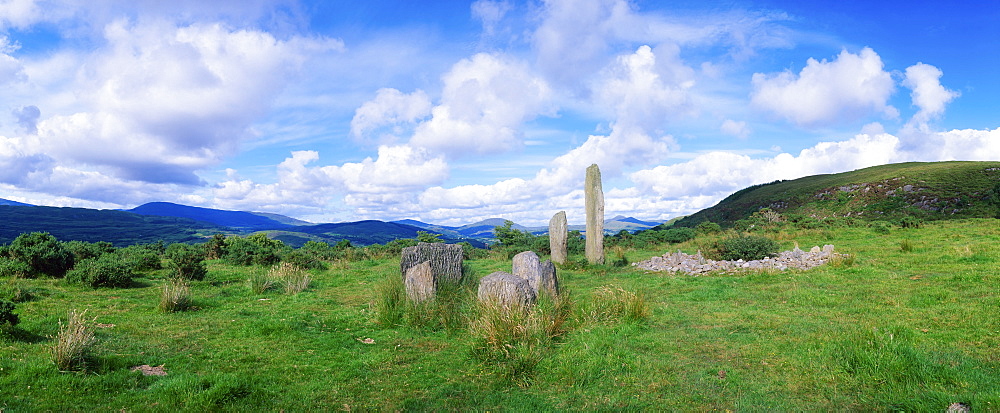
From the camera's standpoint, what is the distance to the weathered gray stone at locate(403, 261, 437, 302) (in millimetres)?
9883

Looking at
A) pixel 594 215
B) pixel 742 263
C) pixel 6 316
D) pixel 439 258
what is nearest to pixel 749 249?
pixel 742 263

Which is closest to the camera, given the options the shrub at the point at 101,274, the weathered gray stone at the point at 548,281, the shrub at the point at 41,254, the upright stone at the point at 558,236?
the weathered gray stone at the point at 548,281

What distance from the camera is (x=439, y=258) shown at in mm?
10953

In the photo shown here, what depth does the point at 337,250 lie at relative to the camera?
88.9 ft

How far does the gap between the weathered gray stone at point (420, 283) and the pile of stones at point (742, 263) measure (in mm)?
9780

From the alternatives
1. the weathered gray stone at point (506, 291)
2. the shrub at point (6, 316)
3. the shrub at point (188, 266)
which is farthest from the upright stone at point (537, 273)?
the shrub at point (188, 266)

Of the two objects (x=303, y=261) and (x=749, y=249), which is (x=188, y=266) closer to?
(x=303, y=261)

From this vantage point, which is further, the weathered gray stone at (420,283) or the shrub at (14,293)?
the weathered gray stone at (420,283)

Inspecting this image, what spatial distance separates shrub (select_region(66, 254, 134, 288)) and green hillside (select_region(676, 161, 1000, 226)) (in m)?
48.2

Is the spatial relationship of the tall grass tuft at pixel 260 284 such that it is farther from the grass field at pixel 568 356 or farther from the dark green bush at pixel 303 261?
the dark green bush at pixel 303 261

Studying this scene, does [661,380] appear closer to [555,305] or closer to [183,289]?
[555,305]

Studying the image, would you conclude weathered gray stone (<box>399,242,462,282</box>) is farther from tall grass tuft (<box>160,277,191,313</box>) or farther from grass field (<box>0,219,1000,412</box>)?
tall grass tuft (<box>160,277,191,313</box>)

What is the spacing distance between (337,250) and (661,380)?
2430cm

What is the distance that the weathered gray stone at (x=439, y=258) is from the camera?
10.9 meters
